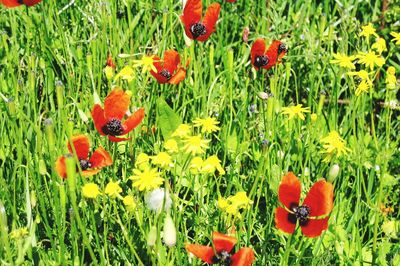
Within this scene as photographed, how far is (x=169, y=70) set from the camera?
1896mm

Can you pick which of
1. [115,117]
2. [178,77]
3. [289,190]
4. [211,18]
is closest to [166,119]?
[178,77]

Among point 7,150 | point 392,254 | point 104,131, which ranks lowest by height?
point 392,254

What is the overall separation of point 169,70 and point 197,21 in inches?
7.0

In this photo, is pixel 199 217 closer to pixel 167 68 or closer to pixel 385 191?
pixel 167 68

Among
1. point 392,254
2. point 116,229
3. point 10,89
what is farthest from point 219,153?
point 10,89

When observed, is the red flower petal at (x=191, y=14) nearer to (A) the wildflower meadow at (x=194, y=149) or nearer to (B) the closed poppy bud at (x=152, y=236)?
(A) the wildflower meadow at (x=194, y=149)

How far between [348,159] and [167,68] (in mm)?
603

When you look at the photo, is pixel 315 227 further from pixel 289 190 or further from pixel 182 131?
pixel 182 131

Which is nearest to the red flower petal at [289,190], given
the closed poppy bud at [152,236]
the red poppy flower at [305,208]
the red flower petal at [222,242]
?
the red poppy flower at [305,208]

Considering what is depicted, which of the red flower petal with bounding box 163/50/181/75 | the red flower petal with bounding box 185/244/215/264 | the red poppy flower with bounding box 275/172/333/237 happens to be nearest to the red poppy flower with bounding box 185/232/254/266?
the red flower petal with bounding box 185/244/215/264

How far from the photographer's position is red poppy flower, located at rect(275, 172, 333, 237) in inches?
53.2

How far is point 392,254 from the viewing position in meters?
1.73

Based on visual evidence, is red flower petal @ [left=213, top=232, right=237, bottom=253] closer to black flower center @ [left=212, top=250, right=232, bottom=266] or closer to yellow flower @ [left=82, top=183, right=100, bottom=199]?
black flower center @ [left=212, top=250, right=232, bottom=266]

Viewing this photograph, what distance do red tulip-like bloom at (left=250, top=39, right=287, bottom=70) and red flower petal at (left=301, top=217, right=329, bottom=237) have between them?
2.31 feet
